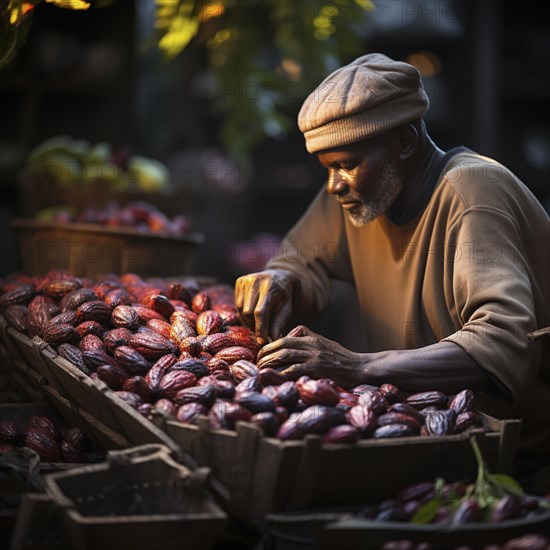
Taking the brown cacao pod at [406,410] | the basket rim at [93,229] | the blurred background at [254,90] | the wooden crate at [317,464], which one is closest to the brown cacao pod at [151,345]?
the wooden crate at [317,464]

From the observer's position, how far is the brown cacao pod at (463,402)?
2.08m

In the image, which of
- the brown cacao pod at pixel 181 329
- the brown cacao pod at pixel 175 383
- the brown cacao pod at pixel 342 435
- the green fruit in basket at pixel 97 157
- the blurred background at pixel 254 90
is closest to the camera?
the brown cacao pod at pixel 342 435

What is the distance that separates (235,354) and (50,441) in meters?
0.61

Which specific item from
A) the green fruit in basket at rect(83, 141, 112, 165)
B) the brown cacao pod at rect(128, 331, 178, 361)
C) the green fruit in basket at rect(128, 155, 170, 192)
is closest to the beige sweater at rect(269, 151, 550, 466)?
the brown cacao pod at rect(128, 331, 178, 361)

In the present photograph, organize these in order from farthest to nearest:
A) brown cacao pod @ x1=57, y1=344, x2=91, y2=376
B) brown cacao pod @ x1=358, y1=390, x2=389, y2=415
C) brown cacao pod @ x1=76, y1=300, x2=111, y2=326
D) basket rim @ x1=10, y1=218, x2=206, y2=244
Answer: basket rim @ x1=10, y1=218, x2=206, y2=244, brown cacao pod @ x1=76, y1=300, x2=111, y2=326, brown cacao pod @ x1=57, y1=344, x2=91, y2=376, brown cacao pod @ x1=358, y1=390, x2=389, y2=415

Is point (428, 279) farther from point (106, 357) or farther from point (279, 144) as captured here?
point (279, 144)

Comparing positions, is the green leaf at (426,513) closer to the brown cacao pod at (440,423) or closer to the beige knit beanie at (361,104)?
the brown cacao pod at (440,423)

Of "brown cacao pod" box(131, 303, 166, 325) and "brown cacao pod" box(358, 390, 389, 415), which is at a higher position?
"brown cacao pod" box(358, 390, 389, 415)

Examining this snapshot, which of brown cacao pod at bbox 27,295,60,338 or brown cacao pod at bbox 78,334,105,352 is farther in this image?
brown cacao pod at bbox 27,295,60,338

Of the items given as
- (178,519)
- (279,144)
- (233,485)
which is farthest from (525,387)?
(279,144)

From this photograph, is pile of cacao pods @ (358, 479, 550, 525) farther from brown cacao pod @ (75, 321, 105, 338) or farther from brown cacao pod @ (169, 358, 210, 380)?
brown cacao pod @ (75, 321, 105, 338)

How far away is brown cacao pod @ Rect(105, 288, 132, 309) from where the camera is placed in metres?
2.74

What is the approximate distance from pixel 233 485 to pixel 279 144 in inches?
235

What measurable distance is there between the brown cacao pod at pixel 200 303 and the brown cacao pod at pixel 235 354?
0.48 meters
